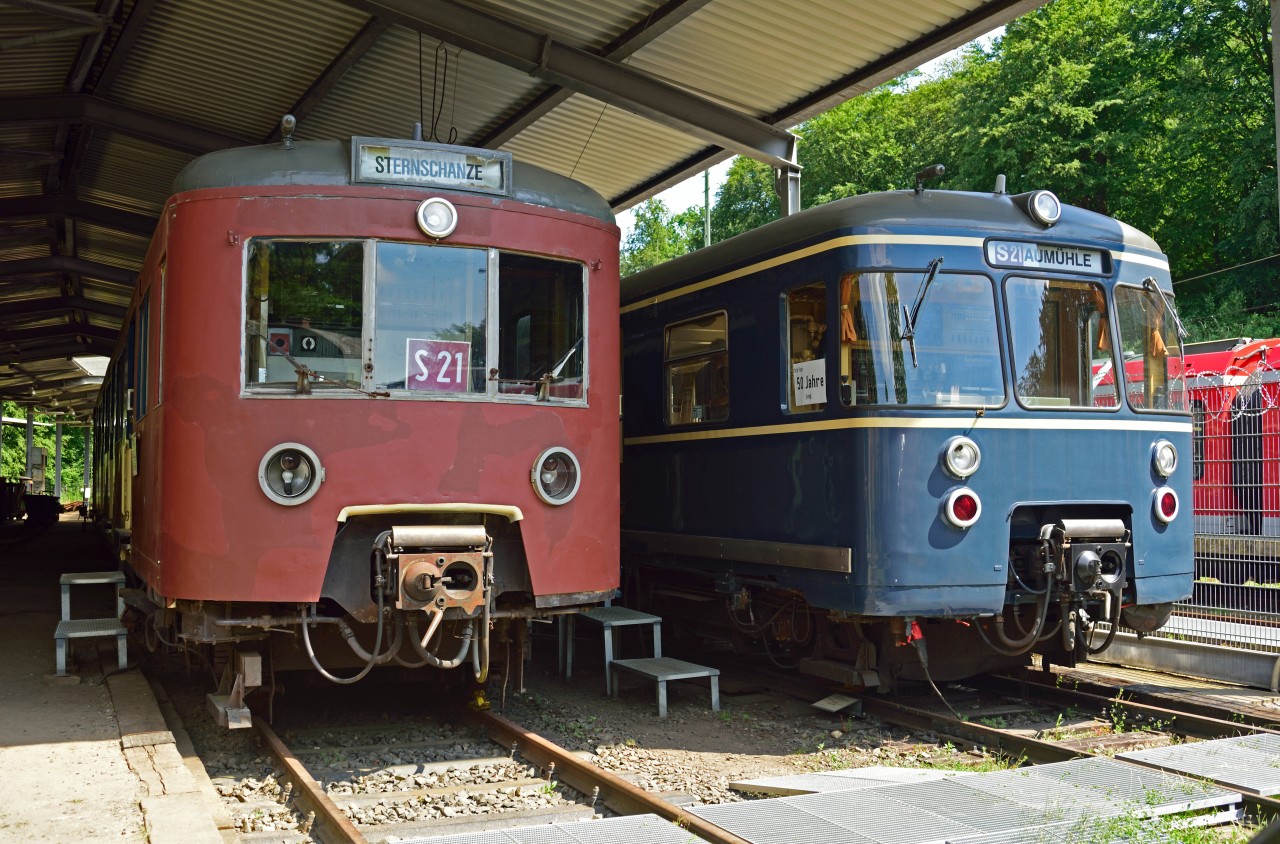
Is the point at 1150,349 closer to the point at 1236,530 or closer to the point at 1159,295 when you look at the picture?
the point at 1159,295

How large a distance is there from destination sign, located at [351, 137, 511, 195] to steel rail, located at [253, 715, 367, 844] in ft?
10.5

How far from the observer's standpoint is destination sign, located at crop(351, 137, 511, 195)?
265 inches

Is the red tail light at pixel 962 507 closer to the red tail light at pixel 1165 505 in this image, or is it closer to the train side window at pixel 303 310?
the red tail light at pixel 1165 505

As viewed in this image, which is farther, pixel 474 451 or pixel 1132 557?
pixel 1132 557

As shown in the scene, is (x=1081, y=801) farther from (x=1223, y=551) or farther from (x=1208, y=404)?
(x=1208, y=404)

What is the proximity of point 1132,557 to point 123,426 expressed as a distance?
8.32 metres

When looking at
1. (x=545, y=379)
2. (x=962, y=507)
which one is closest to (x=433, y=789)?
(x=545, y=379)

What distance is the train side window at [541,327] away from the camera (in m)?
6.96

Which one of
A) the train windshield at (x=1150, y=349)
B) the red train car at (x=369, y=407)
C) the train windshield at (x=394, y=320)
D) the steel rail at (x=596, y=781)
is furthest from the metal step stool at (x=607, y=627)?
the train windshield at (x=1150, y=349)

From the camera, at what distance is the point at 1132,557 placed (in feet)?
25.8

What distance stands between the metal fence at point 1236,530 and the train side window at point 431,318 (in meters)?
6.48

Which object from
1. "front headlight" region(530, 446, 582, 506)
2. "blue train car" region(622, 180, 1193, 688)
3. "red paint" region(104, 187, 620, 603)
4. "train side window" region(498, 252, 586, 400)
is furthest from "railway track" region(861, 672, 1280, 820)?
"train side window" region(498, 252, 586, 400)

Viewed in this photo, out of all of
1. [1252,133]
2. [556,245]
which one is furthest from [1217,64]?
[556,245]

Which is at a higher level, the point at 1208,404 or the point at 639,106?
the point at 639,106
